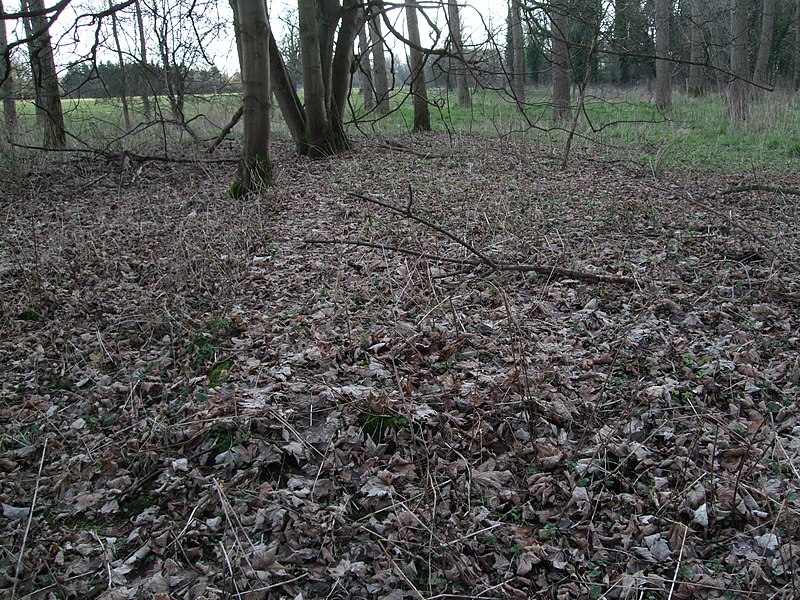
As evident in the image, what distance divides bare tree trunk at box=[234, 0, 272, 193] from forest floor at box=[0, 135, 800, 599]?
1753mm

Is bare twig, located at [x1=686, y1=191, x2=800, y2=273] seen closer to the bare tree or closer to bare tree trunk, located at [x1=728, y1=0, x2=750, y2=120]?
the bare tree

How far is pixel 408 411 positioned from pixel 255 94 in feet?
19.8

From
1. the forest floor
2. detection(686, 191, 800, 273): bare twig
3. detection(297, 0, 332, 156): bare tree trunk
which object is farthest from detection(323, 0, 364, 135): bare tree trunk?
detection(686, 191, 800, 273): bare twig

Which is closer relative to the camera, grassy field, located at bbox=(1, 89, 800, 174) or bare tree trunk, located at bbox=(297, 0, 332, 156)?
grassy field, located at bbox=(1, 89, 800, 174)

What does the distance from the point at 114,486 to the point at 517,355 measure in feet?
8.42

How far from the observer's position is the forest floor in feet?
8.71

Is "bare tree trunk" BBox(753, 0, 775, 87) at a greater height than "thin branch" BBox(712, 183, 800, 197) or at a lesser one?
greater

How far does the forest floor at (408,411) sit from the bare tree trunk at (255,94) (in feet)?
5.75

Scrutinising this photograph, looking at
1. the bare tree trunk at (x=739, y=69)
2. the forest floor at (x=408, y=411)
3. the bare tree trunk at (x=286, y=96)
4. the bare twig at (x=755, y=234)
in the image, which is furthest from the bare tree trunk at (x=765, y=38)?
the forest floor at (x=408, y=411)

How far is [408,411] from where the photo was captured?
3.46 m

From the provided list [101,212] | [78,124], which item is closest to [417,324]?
[101,212]

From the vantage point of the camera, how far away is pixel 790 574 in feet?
7.89

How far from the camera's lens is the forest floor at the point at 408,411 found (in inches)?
104

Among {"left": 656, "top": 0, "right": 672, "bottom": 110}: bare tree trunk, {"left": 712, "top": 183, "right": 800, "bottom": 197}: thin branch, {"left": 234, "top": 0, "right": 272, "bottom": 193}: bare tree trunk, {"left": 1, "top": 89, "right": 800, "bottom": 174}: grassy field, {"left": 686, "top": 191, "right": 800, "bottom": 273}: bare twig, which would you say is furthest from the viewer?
{"left": 656, "top": 0, "right": 672, "bottom": 110}: bare tree trunk
